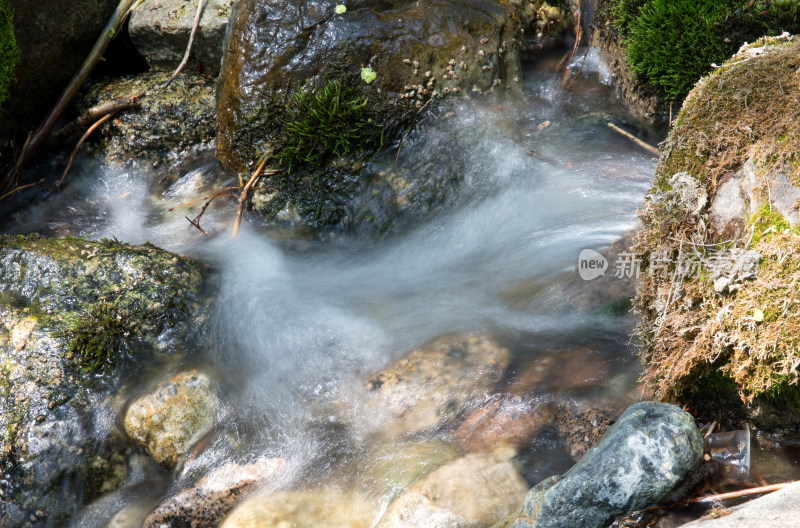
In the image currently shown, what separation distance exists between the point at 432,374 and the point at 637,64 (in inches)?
143

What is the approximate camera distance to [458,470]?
3.76 meters

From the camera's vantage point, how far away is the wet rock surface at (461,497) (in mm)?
3498

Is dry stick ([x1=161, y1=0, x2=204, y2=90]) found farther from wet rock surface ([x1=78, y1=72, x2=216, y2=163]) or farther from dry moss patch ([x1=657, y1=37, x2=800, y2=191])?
dry moss patch ([x1=657, y1=37, x2=800, y2=191])

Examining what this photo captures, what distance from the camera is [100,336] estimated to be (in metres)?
4.66

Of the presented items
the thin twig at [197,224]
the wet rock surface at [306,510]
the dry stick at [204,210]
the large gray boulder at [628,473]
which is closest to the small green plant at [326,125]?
the dry stick at [204,210]

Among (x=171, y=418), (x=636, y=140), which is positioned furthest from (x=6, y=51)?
(x=636, y=140)

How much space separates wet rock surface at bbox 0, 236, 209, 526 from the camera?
167 inches

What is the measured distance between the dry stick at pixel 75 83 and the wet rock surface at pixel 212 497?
5041 millimetres

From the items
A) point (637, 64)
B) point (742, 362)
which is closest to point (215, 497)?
point (742, 362)

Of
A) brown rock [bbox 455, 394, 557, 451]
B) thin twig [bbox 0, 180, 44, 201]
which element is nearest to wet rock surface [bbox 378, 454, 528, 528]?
brown rock [bbox 455, 394, 557, 451]

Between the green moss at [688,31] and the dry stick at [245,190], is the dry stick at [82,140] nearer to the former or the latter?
the dry stick at [245,190]

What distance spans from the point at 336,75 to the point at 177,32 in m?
2.84

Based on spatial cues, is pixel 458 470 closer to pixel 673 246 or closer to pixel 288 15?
pixel 673 246

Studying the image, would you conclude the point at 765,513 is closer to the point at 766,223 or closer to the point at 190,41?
the point at 766,223
